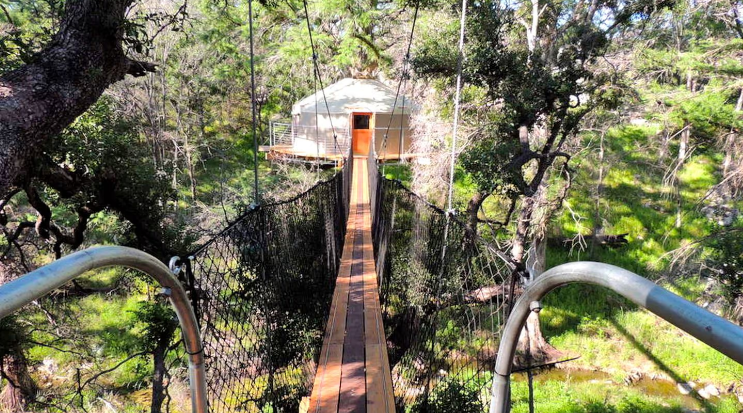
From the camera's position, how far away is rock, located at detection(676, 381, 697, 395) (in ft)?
19.0

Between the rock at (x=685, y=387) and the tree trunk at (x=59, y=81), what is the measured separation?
7.38 metres

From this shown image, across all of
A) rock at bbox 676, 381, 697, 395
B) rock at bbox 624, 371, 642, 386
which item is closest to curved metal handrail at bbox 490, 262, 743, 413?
rock at bbox 624, 371, 642, 386

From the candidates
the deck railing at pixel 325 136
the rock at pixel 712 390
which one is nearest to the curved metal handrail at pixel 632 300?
the rock at pixel 712 390

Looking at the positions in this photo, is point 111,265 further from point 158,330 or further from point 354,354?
point 158,330

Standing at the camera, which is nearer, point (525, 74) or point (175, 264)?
point (175, 264)

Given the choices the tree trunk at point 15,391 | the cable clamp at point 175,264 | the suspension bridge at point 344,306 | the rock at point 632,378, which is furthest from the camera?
the rock at point 632,378

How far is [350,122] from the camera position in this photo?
10.1 m

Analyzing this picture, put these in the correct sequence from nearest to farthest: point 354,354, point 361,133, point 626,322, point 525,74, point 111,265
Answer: point 111,265, point 354,354, point 525,74, point 626,322, point 361,133

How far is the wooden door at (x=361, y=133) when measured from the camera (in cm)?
1062

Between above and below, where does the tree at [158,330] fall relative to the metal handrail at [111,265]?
below

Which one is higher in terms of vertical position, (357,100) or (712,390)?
(357,100)

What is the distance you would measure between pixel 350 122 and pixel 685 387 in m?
7.86

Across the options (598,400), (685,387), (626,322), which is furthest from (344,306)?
(626,322)

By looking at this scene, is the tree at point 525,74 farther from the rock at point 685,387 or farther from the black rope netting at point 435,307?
the rock at point 685,387
